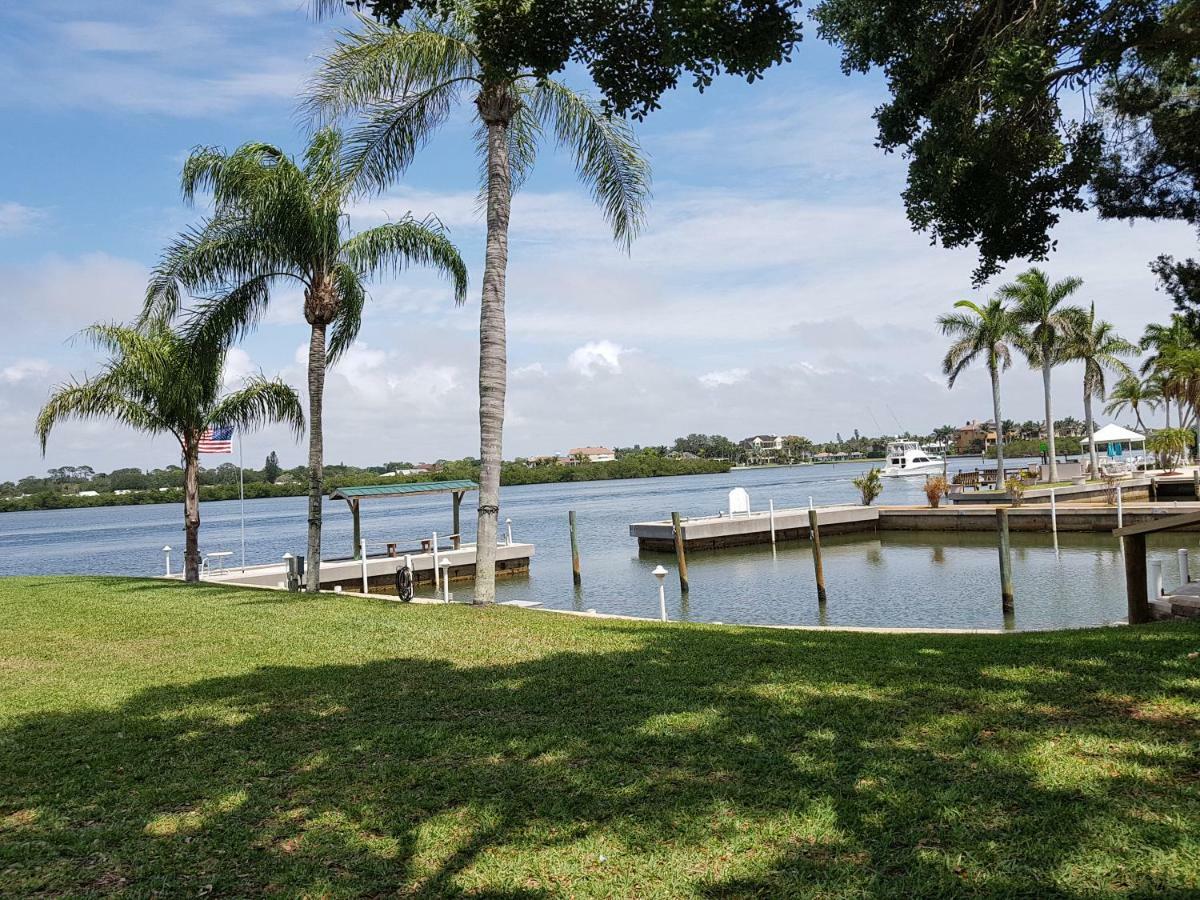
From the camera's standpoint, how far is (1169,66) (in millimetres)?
7484

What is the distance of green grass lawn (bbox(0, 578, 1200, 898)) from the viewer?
3.49 metres

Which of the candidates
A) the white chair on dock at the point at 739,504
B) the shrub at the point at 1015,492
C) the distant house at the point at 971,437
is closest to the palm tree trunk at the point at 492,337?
the white chair on dock at the point at 739,504

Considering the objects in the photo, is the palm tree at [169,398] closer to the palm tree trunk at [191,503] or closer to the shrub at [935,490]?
the palm tree trunk at [191,503]

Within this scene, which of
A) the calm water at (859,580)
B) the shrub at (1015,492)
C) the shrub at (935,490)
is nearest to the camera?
the calm water at (859,580)


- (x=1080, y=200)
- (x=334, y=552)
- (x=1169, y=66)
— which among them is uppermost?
(x=1169, y=66)

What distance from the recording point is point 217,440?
19328 millimetres

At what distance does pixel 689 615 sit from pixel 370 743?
14350mm

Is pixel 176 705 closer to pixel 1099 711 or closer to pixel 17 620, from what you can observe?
pixel 1099 711

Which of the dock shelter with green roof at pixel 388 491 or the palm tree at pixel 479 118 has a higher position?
the palm tree at pixel 479 118

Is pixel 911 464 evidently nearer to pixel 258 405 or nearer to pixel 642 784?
pixel 258 405

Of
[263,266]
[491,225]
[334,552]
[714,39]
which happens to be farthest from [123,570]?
[714,39]

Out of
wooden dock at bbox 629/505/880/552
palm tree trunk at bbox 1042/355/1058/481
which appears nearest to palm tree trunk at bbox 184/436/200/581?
wooden dock at bbox 629/505/880/552

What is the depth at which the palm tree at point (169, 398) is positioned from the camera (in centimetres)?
1708

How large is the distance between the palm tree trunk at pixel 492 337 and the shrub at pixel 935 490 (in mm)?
25871
